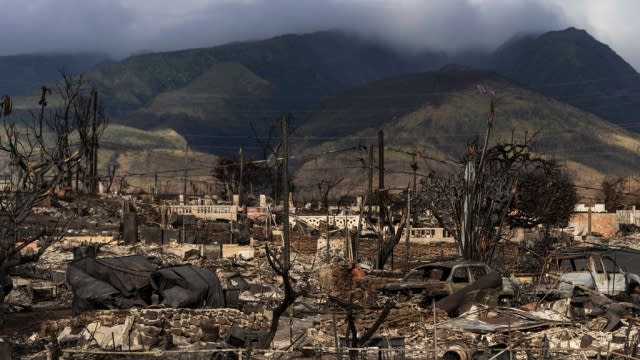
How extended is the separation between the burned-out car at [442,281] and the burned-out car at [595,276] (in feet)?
4.03

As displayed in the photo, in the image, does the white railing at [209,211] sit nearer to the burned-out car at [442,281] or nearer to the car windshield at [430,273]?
the car windshield at [430,273]

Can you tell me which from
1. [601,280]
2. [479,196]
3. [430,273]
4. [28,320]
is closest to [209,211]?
[479,196]

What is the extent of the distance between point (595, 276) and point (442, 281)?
11.5 ft

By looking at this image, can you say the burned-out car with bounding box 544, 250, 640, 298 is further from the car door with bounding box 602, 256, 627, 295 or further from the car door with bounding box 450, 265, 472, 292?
the car door with bounding box 450, 265, 472, 292

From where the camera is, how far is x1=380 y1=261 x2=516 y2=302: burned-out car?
24.8 metres

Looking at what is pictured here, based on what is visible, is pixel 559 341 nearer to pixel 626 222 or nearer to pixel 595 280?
pixel 595 280

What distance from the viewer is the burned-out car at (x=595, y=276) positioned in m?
25.4

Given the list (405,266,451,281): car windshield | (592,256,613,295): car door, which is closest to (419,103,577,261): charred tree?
(405,266,451,281): car windshield

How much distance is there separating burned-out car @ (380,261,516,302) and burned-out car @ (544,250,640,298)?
4.03 ft

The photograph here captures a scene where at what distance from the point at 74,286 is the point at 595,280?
11.7 metres

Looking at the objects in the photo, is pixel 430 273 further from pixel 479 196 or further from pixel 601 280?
pixel 479 196

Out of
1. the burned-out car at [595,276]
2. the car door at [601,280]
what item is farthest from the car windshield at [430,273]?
the car door at [601,280]

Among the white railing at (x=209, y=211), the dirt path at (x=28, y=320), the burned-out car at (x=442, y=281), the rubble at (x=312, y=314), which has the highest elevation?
the white railing at (x=209, y=211)

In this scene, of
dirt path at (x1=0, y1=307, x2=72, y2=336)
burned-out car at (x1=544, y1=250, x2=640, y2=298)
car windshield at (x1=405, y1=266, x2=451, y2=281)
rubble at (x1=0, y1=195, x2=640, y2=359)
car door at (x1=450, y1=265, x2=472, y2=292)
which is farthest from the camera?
car windshield at (x1=405, y1=266, x2=451, y2=281)
